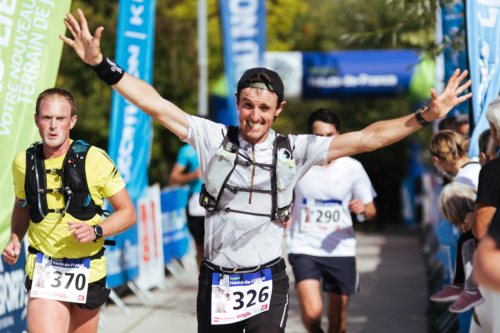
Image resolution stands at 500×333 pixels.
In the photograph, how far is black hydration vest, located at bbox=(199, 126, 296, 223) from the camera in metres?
3.29

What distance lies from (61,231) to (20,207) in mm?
320

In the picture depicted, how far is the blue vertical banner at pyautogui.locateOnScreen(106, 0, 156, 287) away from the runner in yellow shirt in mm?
3354

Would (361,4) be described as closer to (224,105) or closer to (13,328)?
(224,105)

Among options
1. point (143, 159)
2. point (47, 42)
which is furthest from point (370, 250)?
point (47, 42)

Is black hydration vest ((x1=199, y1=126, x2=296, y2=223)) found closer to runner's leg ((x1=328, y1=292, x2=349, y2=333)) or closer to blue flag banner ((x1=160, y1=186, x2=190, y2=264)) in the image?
runner's leg ((x1=328, y1=292, x2=349, y2=333))

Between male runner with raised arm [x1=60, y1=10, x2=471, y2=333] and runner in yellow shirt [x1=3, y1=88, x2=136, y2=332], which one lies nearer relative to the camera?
male runner with raised arm [x1=60, y1=10, x2=471, y2=333]

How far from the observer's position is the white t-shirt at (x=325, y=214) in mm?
5281

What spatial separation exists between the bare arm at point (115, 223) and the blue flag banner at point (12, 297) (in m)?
1.75

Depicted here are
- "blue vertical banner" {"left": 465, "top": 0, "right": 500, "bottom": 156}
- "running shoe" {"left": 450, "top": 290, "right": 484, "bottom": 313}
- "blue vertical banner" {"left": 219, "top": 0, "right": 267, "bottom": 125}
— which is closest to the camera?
"running shoe" {"left": 450, "top": 290, "right": 484, "bottom": 313}

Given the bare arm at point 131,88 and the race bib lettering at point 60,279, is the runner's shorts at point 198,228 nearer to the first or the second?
the race bib lettering at point 60,279

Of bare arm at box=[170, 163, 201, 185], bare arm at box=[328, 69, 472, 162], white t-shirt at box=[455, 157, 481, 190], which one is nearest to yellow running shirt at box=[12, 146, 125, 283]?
bare arm at box=[328, 69, 472, 162]

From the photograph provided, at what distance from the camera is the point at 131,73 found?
7.07 metres

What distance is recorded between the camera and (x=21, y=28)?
4625 mm

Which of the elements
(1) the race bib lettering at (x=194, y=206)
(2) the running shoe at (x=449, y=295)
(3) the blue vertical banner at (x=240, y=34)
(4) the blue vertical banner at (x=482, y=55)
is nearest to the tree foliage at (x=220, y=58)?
(3) the blue vertical banner at (x=240, y=34)
